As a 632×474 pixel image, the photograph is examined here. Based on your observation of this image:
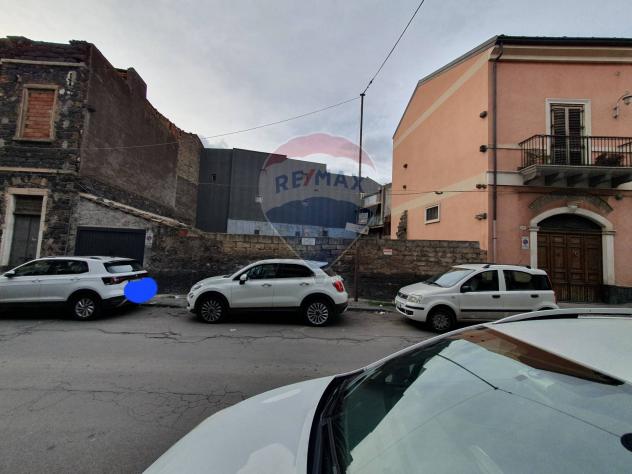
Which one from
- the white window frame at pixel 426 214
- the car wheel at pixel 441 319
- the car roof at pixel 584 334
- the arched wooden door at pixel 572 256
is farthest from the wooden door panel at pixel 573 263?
the car roof at pixel 584 334

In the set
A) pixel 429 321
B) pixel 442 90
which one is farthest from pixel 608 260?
pixel 442 90

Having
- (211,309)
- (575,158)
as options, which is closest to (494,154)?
(575,158)

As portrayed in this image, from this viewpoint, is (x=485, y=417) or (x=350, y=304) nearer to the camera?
(x=485, y=417)

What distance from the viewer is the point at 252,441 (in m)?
1.51

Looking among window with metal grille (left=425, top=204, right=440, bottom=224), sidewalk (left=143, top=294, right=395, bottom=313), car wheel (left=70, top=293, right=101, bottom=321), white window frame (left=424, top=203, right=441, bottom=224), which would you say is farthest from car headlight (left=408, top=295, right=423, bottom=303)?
window with metal grille (left=425, top=204, right=440, bottom=224)

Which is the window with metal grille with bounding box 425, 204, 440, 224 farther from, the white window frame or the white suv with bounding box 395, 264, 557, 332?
the white suv with bounding box 395, 264, 557, 332

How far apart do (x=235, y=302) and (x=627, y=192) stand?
48.0 ft

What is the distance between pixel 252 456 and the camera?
4.59 ft

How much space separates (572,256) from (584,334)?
1329 centimetres

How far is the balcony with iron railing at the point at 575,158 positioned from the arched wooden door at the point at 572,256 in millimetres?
1438

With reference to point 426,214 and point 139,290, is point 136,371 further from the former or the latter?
point 426,214

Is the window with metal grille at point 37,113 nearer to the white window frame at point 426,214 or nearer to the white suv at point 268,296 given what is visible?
the white suv at point 268,296

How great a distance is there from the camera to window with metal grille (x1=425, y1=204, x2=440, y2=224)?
1516 centimetres

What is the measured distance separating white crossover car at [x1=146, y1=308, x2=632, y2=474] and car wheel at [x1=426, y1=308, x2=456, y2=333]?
5856mm
